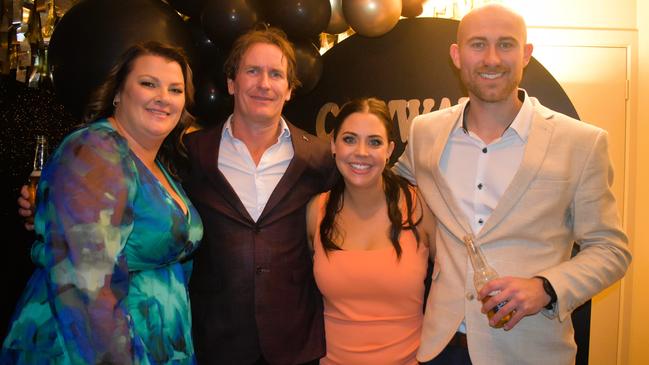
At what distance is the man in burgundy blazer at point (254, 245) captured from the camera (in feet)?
6.63

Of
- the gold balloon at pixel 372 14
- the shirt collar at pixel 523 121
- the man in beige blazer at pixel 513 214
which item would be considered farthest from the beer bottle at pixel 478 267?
the gold balloon at pixel 372 14

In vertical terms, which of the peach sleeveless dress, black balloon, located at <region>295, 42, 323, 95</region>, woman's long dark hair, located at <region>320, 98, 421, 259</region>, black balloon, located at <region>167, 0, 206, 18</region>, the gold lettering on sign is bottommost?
the peach sleeveless dress

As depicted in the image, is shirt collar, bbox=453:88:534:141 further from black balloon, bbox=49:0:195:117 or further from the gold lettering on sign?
black balloon, bbox=49:0:195:117

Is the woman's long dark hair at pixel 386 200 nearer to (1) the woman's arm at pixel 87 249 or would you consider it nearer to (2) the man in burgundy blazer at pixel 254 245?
(2) the man in burgundy blazer at pixel 254 245

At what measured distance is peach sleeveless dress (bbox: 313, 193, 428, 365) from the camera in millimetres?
1966

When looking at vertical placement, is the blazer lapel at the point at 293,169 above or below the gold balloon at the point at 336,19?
below

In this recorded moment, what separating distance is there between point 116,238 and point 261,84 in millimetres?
918

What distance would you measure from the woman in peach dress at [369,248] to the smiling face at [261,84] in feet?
0.98

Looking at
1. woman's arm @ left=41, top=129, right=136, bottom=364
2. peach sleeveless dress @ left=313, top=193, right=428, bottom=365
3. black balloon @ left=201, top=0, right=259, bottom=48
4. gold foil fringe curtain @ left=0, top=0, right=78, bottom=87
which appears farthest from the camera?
black balloon @ left=201, top=0, right=259, bottom=48

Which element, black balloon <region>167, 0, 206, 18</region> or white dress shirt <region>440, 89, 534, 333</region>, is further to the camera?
black balloon <region>167, 0, 206, 18</region>

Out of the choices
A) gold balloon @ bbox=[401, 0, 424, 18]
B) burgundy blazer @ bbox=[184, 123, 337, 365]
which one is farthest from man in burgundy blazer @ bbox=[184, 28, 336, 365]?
gold balloon @ bbox=[401, 0, 424, 18]

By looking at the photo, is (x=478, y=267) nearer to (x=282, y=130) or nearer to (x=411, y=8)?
(x=282, y=130)

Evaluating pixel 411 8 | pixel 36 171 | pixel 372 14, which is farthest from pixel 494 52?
pixel 36 171

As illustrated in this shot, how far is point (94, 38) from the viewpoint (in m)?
2.22
